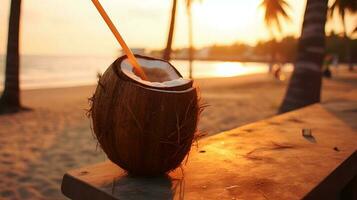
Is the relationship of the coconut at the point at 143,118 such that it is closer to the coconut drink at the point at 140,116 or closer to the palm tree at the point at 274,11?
the coconut drink at the point at 140,116

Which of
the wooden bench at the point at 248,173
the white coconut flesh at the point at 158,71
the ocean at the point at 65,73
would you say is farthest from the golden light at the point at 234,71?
the white coconut flesh at the point at 158,71

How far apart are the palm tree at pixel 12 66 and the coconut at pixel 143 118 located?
845 centimetres

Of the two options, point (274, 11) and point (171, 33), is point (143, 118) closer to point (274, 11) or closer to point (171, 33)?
point (171, 33)

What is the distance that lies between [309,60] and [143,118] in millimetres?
5769

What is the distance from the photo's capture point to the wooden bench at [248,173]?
5.88 feet

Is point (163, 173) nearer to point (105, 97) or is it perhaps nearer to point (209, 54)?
point (105, 97)

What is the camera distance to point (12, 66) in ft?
30.8

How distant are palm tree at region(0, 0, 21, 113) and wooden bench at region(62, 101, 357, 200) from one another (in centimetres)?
805

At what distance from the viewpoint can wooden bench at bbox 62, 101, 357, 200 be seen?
70.6 inches

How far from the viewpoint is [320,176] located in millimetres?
2018

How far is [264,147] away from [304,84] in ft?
14.9

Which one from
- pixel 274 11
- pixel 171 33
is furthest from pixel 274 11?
pixel 171 33

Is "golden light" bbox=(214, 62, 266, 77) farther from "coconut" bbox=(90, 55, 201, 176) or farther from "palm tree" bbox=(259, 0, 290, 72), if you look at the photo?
"coconut" bbox=(90, 55, 201, 176)

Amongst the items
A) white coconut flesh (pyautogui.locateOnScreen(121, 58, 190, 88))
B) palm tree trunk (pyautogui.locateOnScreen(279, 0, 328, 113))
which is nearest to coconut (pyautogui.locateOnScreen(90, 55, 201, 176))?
white coconut flesh (pyautogui.locateOnScreen(121, 58, 190, 88))
